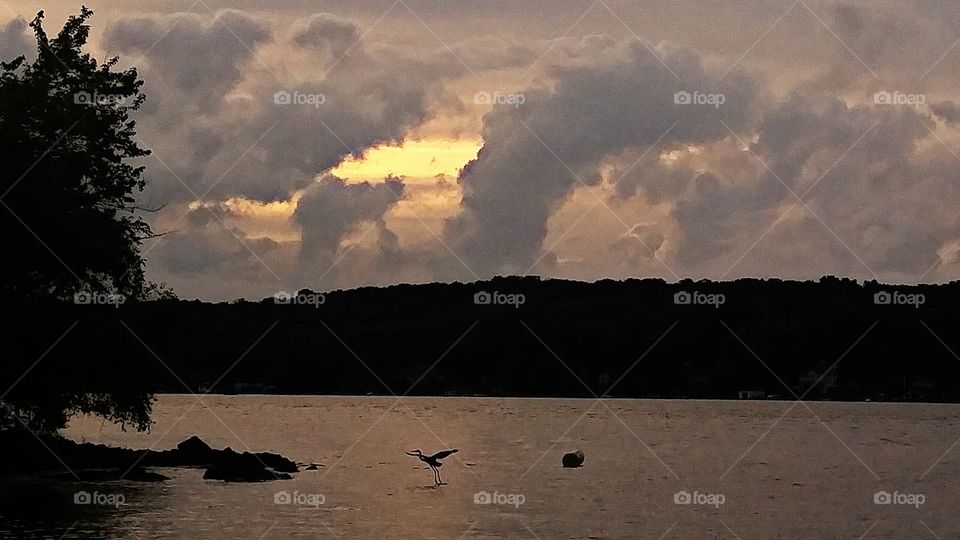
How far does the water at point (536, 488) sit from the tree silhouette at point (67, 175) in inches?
321

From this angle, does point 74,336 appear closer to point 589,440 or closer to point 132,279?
point 132,279

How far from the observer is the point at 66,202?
4725 cm

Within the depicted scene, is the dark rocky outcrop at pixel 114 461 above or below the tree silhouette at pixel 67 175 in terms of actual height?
below

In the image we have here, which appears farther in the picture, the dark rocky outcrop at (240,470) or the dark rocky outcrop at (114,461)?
the dark rocky outcrop at (240,470)

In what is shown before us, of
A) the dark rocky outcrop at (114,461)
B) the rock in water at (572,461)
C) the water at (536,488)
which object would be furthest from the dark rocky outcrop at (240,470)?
the rock in water at (572,461)

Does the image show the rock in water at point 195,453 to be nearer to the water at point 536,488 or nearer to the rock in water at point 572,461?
the water at point 536,488

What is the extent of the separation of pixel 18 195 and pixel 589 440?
245 ft

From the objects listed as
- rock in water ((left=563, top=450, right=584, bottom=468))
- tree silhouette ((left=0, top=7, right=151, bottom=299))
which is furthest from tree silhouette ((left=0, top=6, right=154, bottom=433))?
rock in water ((left=563, top=450, right=584, bottom=468))

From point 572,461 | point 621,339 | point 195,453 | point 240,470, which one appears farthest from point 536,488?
point 621,339

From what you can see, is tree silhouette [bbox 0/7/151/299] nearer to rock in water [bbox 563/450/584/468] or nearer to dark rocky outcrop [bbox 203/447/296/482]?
dark rocky outcrop [bbox 203/447/296/482]

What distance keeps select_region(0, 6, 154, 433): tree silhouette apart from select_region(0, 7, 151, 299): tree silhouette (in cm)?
4

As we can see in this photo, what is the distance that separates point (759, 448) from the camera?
105000 mm

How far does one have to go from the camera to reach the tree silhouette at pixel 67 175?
46.0 meters

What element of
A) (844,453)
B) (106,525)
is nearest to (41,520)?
(106,525)
